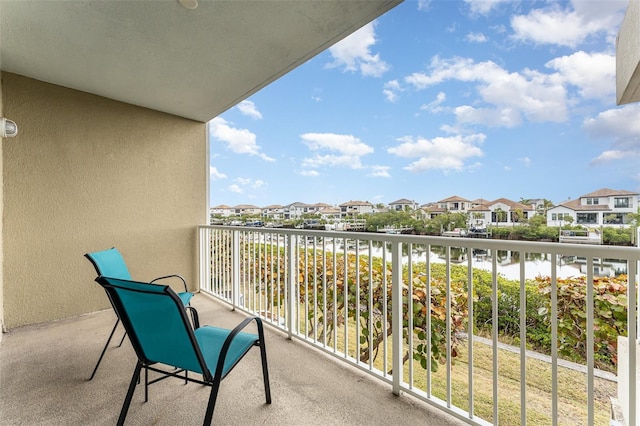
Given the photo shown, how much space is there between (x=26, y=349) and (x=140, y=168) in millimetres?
2160

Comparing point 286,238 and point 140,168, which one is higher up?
point 140,168

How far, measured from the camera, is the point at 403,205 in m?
2.53

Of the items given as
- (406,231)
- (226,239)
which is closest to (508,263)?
(406,231)

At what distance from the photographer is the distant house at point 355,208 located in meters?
2.83

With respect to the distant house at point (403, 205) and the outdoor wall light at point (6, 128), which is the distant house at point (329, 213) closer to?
the distant house at point (403, 205)

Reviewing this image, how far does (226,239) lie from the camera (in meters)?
3.76

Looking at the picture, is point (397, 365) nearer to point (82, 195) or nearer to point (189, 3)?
point (189, 3)

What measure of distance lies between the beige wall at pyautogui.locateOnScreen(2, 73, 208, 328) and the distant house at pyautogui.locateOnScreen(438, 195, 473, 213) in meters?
3.43

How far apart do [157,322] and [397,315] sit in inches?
54.6

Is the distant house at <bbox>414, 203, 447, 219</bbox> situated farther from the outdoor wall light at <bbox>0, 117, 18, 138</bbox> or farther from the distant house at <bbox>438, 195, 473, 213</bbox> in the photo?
the outdoor wall light at <bbox>0, 117, 18, 138</bbox>

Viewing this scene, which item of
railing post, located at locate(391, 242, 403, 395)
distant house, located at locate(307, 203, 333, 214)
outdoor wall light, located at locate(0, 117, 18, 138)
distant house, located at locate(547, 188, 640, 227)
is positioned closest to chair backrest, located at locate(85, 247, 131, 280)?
outdoor wall light, located at locate(0, 117, 18, 138)

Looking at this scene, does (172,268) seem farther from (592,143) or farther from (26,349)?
(592,143)

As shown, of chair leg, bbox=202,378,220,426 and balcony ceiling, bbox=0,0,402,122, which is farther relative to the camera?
balcony ceiling, bbox=0,0,402,122

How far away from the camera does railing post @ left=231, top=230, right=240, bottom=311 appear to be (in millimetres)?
3484
